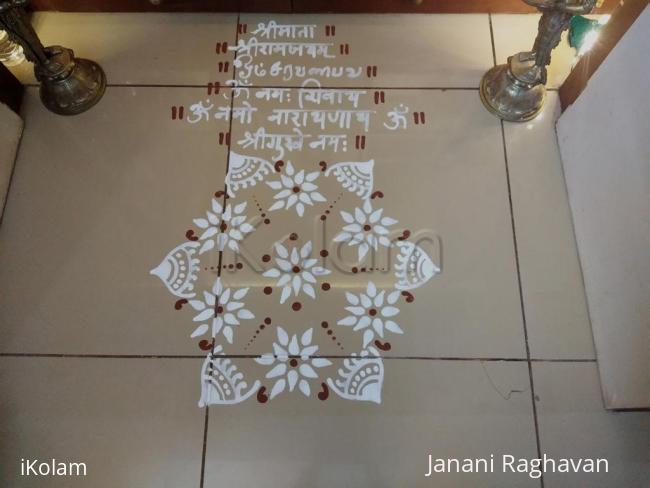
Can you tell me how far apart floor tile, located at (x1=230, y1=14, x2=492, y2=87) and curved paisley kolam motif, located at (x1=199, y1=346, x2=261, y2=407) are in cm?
60

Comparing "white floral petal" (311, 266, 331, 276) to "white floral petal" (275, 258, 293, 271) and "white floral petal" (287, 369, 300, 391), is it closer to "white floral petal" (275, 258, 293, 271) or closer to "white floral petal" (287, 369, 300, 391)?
"white floral petal" (275, 258, 293, 271)

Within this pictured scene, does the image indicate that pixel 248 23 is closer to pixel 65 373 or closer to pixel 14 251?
pixel 14 251

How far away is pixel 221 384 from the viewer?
93 cm

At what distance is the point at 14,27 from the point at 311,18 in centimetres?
60

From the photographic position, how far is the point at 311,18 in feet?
3.92

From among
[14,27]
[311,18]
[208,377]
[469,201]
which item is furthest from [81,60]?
[469,201]

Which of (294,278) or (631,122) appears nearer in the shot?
(631,122)

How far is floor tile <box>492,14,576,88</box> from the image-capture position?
1137 millimetres

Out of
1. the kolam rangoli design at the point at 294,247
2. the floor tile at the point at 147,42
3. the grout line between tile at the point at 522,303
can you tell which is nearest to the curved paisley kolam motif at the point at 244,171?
the kolam rangoli design at the point at 294,247

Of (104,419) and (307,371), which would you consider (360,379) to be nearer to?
(307,371)

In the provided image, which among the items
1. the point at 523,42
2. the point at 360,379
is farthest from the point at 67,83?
the point at 523,42

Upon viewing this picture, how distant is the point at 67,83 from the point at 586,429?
121cm

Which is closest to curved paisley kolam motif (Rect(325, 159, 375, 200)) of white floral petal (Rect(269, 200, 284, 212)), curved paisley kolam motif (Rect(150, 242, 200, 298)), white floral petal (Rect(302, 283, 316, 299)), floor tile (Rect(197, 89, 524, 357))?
floor tile (Rect(197, 89, 524, 357))

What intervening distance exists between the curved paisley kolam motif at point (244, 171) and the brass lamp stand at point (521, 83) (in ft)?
1.61
